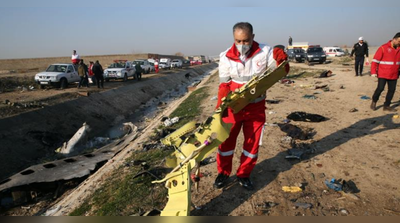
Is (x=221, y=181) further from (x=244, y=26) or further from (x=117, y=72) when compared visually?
(x=117, y=72)

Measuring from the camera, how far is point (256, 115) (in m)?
3.32

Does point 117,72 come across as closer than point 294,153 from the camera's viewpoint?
No

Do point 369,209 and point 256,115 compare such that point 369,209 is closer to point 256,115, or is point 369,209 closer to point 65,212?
point 256,115

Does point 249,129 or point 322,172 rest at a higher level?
point 249,129

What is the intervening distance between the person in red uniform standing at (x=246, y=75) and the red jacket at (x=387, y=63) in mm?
5406

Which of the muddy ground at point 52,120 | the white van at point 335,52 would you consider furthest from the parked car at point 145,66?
the white van at point 335,52

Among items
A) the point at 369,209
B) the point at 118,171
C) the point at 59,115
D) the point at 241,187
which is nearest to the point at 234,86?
the point at 241,187

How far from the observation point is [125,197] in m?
3.77

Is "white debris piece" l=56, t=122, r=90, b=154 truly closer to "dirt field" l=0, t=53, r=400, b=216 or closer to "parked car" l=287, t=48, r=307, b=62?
"dirt field" l=0, t=53, r=400, b=216

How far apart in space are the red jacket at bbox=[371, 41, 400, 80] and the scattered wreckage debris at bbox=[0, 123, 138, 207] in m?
7.76

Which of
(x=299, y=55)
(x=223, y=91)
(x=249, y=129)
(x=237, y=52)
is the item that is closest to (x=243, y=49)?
(x=237, y=52)

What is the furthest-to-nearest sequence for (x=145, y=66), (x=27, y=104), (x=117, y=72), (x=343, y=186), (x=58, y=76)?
1. (x=145, y=66)
2. (x=117, y=72)
3. (x=58, y=76)
4. (x=27, y=104)
5. (x=343, y=186)

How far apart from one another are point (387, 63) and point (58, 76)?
663 inches

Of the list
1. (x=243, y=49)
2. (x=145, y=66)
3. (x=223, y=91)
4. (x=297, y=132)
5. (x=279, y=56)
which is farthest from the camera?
(x=145, y=66)
